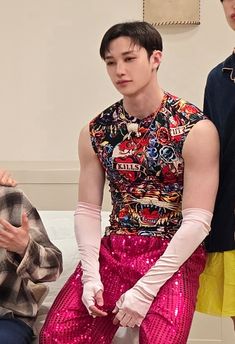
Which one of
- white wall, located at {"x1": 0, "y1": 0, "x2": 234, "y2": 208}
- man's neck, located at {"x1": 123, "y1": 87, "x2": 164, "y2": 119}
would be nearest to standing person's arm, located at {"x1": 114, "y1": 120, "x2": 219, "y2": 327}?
man's neck, located at {"x1": 123, "y1": 87, "x2": 164, "y2": 119}

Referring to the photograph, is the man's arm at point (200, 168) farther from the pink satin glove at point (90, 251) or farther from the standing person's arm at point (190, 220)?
the pink satin glove at point (90, 251)

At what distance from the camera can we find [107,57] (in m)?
1.56

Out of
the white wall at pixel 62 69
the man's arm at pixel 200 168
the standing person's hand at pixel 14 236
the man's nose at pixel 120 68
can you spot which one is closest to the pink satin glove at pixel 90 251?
the standing person's hand at pixel 14 236

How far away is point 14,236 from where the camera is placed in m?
1.50

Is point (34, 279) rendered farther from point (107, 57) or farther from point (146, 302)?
point (107, 57)

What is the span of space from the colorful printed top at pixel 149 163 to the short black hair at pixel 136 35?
15cm

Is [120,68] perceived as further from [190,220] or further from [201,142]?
[190,220]

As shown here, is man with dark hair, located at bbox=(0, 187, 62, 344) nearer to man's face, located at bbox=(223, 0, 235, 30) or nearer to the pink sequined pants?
the pink sequined pants

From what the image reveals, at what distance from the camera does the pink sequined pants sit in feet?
4.69

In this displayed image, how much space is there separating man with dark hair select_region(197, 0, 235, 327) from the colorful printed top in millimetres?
83

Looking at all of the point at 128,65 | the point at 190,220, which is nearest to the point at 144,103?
the point at 128,65

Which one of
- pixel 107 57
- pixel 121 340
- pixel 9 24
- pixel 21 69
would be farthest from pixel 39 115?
pixel 121 340

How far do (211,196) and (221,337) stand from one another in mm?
1374

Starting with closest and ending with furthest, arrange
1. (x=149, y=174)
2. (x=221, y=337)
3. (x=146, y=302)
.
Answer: (x=146, y=302) < (x=149, y=174) < (x=221, y=337)
